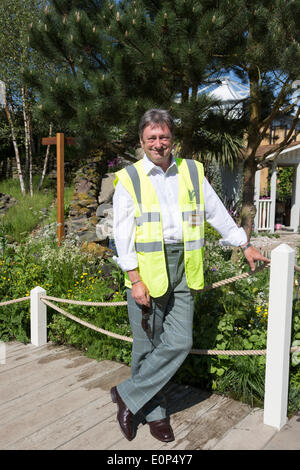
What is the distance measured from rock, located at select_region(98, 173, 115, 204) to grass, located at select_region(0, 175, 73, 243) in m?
0.97

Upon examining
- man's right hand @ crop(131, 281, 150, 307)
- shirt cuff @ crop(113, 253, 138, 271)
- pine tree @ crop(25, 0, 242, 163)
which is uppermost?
pine tree @ crop(25, 0, 242, 163)

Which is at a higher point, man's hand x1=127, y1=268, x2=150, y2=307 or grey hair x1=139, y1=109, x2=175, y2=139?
grey hair x1=139, y1=109, x2=175, y2=139

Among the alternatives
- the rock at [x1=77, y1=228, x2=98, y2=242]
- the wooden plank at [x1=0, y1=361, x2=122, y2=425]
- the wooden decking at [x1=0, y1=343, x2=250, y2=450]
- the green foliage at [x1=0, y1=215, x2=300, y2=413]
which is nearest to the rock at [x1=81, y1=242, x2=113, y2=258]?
the rock at [x1=77, y1=228, x2=98, y2=242]

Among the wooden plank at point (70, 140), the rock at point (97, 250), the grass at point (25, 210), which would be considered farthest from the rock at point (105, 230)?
the wooden plank at point (70, 140)

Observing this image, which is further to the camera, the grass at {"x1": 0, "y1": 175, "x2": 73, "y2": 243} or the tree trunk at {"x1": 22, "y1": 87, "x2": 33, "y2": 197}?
the tree trunk at {"x1": 22, "y1": 87, "x2": 33, "y2": 197}

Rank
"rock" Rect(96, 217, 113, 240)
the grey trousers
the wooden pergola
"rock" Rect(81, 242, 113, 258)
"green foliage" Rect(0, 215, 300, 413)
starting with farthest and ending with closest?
the wooden pergola → "rock" Rect(96, 217, 113, 240) → "rock" Rect(81, 242, 113, 258) → "green foliage" Rect(0, 215, 300, 413) → the grey trousers

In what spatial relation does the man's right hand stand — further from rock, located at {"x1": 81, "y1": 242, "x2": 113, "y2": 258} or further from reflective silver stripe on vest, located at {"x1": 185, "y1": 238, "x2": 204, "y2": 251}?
rock, located at {"x1": 81, "y1": 242, "x2": 113, "y2": 258}

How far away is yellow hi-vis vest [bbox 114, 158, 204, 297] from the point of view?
2.00 metres

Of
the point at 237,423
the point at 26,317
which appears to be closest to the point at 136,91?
Answer: the point at 26,317

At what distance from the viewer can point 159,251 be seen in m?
2.00

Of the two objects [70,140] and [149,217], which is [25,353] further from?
[70,140]

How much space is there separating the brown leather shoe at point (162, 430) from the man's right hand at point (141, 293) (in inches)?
27.9

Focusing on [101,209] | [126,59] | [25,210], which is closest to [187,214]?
[126,59]

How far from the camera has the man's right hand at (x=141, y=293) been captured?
198 cm
